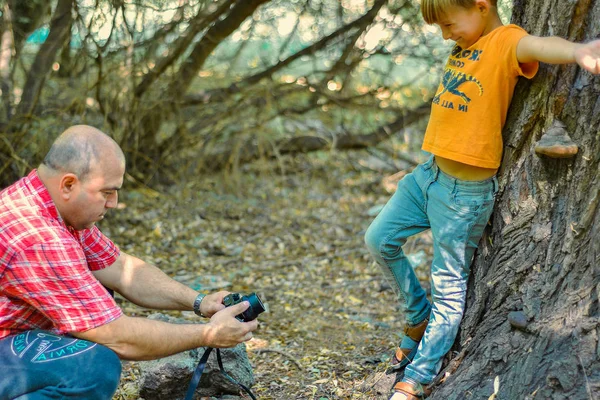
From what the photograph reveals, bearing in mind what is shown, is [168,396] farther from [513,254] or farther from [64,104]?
[64,104]

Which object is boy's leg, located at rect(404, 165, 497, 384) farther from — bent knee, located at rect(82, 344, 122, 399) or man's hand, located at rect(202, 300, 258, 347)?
bent knee, located at rect(82, 344, 122, 399)

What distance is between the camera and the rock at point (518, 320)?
2.37 meters

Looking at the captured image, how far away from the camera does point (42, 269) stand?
2264mm

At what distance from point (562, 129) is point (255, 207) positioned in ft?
13.6

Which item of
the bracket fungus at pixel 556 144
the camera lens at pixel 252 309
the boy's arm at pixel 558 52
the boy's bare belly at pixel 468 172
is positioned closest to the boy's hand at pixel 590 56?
the boy's arm at pixel 558 52

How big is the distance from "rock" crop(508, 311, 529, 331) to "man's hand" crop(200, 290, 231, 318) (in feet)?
3.57

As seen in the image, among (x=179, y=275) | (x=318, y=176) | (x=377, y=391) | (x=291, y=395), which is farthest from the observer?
(x=318, y=176)

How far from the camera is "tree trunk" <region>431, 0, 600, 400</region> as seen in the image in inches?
87.2

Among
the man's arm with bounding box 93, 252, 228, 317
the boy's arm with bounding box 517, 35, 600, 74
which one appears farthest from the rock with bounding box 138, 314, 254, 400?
the boy's arm with bounding box 517, 35, 600, 74

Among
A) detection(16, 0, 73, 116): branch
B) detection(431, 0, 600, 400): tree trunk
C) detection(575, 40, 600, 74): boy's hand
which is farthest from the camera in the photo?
detection(16, 0, 73, 116): branch

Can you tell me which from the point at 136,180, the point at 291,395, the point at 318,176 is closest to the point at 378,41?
the point at 318,176

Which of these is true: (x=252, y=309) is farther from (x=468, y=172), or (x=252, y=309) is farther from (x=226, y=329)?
(x=468, y=172)

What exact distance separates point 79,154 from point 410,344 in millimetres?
1481

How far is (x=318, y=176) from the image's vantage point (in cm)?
700
